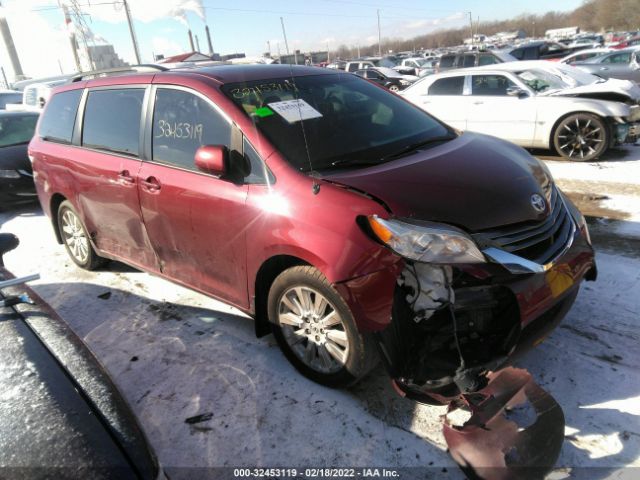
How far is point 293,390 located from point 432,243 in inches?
49.1

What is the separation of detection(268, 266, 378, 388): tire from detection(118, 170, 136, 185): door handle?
149 centimetres

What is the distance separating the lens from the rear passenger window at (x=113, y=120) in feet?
11.4

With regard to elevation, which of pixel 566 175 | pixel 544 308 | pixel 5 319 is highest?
pixel 5 319

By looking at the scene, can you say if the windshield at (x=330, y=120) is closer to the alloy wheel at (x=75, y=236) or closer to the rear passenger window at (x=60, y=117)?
the rear passenger window at (x=60, y=117)

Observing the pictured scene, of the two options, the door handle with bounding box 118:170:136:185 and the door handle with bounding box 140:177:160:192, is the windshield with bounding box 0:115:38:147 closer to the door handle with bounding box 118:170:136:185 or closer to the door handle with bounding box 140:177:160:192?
the door handle with bounding box 118:170:136:185

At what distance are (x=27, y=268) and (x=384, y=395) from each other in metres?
4.32

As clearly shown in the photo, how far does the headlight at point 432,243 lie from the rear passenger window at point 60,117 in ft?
11.3

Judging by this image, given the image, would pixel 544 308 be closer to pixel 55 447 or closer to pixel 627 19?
pixel 55 447

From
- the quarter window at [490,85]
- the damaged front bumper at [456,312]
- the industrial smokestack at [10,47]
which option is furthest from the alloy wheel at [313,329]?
the industrial smokestack at [10,47]

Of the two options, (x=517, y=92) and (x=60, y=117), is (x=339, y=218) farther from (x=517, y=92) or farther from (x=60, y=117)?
(x=517, y=92)

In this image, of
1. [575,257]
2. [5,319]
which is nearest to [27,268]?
[5,319]

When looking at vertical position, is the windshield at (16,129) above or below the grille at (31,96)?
below

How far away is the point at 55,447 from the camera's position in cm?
136

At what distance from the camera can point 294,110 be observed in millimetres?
2934
